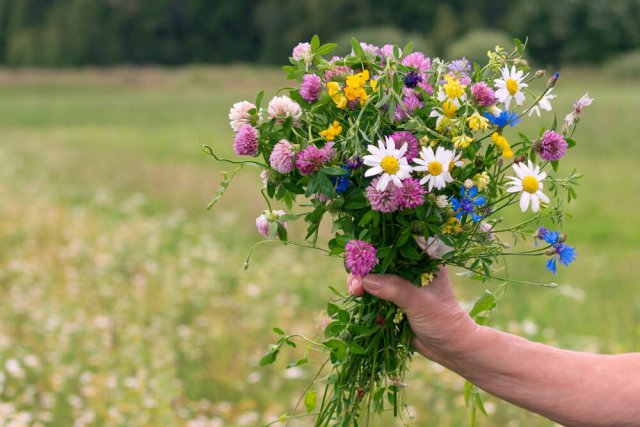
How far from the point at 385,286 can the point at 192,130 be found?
70.0ft

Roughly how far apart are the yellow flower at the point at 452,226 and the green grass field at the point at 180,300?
0.45m

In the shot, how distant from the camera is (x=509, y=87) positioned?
1815 mm

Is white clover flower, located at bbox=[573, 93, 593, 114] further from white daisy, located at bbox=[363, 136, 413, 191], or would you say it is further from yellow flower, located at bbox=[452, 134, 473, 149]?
white daisy, located at bbox=[363, 136, 413, 191]

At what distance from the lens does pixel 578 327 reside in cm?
547

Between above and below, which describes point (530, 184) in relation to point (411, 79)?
below

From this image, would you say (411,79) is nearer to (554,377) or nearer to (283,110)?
(283,110)

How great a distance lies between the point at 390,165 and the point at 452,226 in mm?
230

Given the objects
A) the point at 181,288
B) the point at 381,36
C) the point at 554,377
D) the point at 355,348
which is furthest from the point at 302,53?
the point at 381,36

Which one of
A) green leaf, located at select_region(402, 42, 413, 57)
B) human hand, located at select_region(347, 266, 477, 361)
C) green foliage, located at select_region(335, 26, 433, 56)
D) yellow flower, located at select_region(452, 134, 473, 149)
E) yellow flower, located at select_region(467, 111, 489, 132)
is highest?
green foliage, located at select_region(335, 26, 433, 56)

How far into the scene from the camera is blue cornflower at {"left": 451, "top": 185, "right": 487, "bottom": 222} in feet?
5.86

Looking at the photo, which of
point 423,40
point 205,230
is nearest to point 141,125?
point 205,230

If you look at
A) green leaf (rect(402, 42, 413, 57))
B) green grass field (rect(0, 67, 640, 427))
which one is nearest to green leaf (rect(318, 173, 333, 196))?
green leaf (rect(402, 42, 413, 57))

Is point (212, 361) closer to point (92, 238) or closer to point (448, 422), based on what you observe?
point (448, 422)

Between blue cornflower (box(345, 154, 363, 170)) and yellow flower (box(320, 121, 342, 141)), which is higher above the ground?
yellow flower (box(320, 121, 342, 141))
